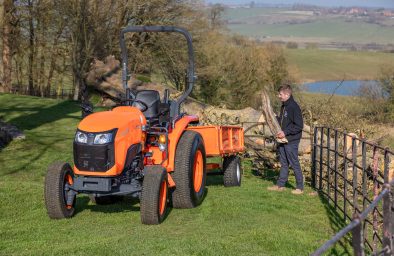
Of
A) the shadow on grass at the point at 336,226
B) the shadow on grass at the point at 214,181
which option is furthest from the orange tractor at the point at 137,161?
the shadow on grass at the point at 214,181

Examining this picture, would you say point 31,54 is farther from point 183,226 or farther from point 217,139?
point 183,226

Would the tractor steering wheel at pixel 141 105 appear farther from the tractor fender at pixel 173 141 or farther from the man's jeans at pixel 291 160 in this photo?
the man's jeans at pixel 291 160

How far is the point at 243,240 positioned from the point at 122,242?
4.39 feet

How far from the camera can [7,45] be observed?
90.7 feet

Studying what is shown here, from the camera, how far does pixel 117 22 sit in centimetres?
2873

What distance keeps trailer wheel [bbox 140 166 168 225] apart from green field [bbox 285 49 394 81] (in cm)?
7752

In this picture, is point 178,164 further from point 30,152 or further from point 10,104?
point 10,104

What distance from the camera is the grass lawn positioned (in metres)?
6.07

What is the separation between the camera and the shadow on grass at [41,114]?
1755 centimetres

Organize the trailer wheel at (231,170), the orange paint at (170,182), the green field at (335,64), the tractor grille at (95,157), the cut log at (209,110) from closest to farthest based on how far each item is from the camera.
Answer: the tractor grille at (95,157)
the orange paint at (170,182)
the trailer wheel at (231,170)
the cut log at (209,110)
the green field at (335,64)

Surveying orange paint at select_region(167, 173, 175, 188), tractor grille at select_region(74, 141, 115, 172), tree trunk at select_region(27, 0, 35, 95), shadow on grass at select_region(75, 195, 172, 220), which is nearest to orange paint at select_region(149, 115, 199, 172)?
orange paint at select_region(167, 173, 175, 188)

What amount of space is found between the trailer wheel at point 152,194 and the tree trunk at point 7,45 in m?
22.0

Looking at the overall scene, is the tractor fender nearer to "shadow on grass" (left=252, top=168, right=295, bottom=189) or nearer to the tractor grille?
the tractor grille

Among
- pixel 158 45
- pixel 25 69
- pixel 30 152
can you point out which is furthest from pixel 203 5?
pixel 30 152
